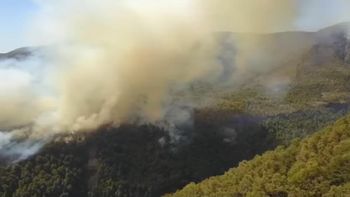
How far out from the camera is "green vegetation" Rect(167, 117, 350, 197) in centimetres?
5353

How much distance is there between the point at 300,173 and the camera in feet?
186

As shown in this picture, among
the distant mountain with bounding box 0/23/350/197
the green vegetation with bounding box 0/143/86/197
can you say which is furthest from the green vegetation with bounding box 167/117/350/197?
the green vegetation with bounding box 0/143/86/197

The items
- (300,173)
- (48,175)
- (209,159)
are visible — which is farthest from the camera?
(209,159)

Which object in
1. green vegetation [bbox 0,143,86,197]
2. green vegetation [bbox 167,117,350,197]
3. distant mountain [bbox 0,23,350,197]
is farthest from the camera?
green vegetation [bbox 0,143,86,197]

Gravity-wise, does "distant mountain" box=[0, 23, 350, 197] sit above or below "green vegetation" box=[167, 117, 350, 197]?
above

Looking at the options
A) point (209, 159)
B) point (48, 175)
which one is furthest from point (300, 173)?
point (209, 159)

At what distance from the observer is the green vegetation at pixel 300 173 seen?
5353 cm

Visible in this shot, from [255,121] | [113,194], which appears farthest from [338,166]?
[255,121]

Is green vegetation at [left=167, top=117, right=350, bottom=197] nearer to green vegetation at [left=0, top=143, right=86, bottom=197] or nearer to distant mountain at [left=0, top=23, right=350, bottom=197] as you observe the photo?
distant mountain at [left=0, top=23, right=350, bottom=197]

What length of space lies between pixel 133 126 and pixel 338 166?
241 ft

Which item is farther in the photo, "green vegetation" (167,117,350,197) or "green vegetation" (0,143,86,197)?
"green vegetation" (0,143,86,197)

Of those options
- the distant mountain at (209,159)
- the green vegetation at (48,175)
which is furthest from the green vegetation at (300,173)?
the green vegetation at (48,175)

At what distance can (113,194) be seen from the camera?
103000 millimetres

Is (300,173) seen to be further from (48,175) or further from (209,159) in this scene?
(209,159)
